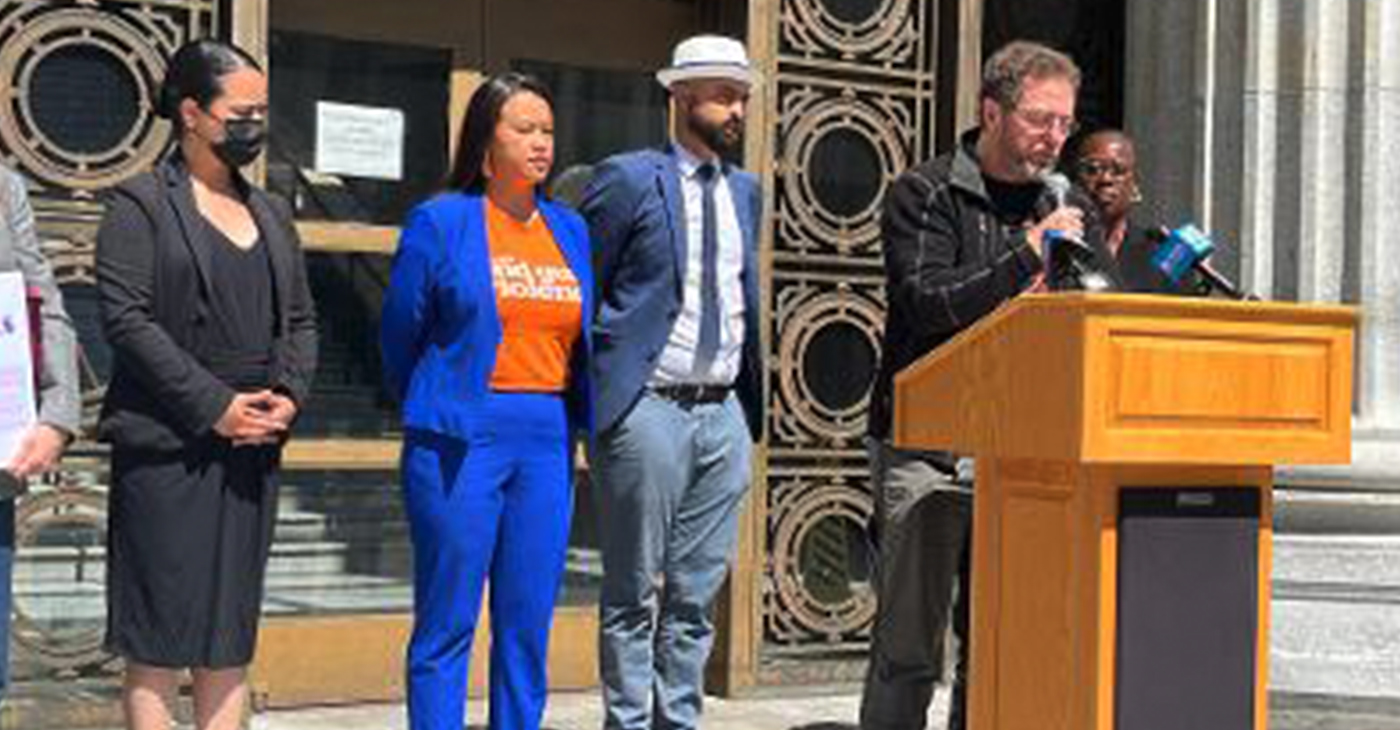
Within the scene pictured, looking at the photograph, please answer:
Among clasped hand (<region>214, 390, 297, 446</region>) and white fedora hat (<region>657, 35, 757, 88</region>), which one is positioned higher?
white fedora hat (<region>657, 35, 757, 88</region>)

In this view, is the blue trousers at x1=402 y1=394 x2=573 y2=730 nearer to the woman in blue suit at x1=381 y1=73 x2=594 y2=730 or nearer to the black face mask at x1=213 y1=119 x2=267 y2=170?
the woman in blue suit at x1=381 y1=73 x2=594 y2=730

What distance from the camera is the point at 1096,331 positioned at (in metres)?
4.06

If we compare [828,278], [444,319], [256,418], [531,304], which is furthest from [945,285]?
[828,278]

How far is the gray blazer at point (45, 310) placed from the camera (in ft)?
15.5

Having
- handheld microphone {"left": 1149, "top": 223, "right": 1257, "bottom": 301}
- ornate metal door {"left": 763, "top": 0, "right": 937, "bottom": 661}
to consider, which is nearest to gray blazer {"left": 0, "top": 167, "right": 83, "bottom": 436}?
handheld microphone {"left": 1149, "top": 223, "right": 1257, "bottom": 301}

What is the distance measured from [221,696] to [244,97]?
1.40 metres

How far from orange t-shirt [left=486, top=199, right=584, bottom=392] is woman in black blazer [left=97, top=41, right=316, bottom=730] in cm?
50

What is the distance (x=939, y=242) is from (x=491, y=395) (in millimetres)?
1185

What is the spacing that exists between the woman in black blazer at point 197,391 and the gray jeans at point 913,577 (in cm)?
160

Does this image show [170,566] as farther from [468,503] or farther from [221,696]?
[468,503]

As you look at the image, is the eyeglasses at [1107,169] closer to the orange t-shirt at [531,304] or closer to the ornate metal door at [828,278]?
the ornate metal door at [828,278]

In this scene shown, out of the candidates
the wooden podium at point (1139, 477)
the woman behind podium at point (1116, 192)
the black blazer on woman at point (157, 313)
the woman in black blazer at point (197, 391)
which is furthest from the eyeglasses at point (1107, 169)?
the black blazer on woman at point (157, 313)

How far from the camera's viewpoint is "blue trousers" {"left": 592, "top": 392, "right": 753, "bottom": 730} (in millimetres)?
5594

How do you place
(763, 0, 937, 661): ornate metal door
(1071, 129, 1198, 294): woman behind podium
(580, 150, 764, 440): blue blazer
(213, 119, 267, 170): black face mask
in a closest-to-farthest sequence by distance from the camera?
(213, 119, 267, 170): black face mask → (580, 150, 764, 440): blue blazer → (1071, 129, 1198, 294): woman behind podium → (763, 0, 937, 661): ornate metal door
